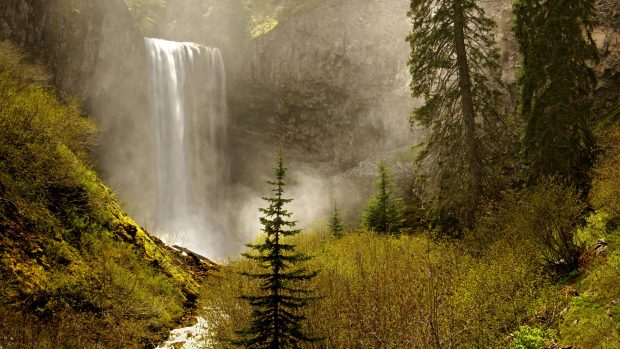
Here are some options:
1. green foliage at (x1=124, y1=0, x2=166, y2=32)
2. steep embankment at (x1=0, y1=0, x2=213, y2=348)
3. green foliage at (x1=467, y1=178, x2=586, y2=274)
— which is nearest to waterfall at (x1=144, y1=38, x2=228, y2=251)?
green foliage at (x1=124, y1=0, x2=166, y2=32)

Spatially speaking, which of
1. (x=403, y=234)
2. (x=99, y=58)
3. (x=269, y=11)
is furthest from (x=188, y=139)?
(x=403, y=234)

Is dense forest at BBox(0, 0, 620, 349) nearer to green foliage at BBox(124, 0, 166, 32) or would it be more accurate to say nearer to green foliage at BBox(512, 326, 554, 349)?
green foliage at BBox(512, 326, 554, 349)

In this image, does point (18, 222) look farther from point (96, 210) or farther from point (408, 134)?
point (408, 134)

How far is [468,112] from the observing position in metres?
15.0

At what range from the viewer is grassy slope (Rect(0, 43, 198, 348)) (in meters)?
11.3

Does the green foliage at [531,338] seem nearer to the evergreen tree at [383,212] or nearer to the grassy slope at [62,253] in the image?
the grassy slope at [62,253]

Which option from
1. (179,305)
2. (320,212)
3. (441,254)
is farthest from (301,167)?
(441,254)

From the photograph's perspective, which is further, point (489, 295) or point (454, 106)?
point (454, 106)

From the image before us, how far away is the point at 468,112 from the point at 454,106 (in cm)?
55

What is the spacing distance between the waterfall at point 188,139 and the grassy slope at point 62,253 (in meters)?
32.1

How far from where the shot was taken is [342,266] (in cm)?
1468

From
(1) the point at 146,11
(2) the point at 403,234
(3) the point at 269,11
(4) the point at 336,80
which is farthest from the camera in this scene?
(3) the point at 269,11

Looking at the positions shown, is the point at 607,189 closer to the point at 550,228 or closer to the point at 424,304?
the point at 550,228

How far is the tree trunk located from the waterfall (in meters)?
40.6
